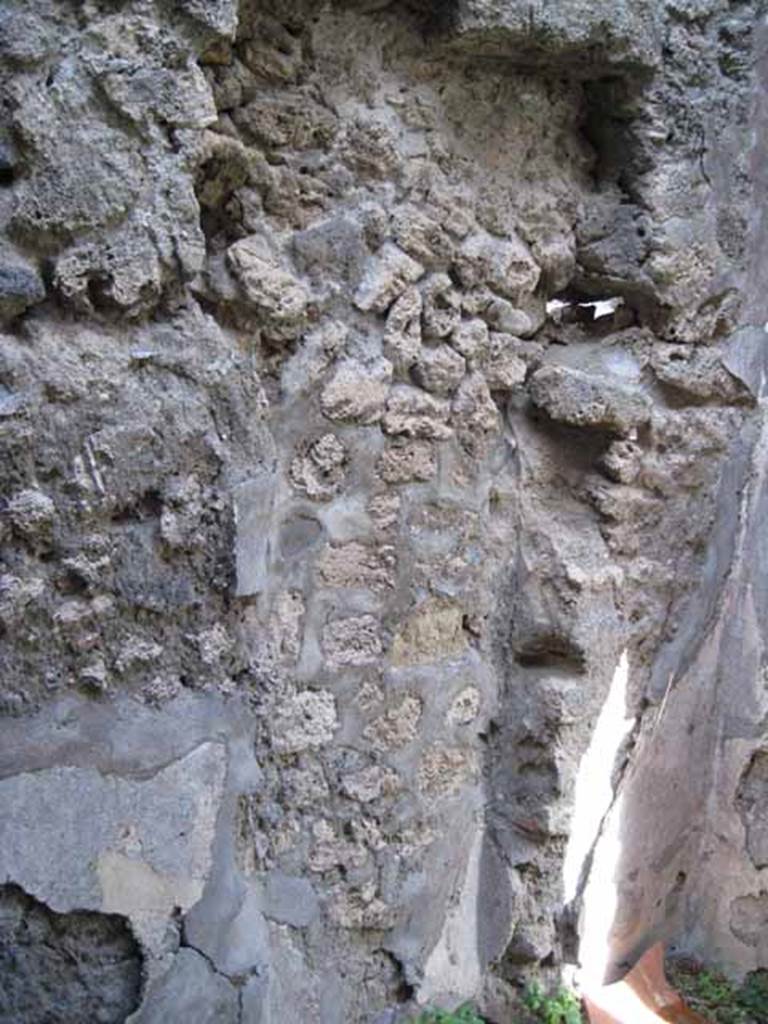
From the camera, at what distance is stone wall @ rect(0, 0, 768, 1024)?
184cm

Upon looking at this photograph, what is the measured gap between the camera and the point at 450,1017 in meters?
2.63

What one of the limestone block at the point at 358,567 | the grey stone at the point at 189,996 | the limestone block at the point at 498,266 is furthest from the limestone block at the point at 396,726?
the limestone block at the point at 498,266

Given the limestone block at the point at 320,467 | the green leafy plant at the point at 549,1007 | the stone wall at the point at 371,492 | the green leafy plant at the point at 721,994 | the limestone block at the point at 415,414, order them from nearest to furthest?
the stone wall at the point at 371,492, the limestone block at the point at 320,467, the limestone block at the point at 415,414, the green leafy plant at the point at 549,1007, the green leafy plant at the point at 721,994

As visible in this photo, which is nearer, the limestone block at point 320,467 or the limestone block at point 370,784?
the limestone block at point 320,467

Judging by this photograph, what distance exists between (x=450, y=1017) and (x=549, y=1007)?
0.27 m

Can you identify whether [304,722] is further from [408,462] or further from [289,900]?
[408,462]

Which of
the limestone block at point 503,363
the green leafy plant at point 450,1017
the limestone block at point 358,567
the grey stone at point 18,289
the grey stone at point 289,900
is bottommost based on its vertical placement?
the green leafy plant at point 450,1017

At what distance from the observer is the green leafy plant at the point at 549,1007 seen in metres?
2.74

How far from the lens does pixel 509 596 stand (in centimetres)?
268

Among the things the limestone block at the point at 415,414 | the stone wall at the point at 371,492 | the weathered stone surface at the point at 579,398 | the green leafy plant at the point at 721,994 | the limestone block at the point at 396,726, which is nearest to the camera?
the stone wall at the point at 371,492

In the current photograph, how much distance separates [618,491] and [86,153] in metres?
1.47

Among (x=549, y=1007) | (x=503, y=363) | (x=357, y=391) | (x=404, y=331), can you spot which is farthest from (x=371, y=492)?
(x=549, y=1007)

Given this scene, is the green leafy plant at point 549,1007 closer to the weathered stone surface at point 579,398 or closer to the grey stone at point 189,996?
the grey stone at point 189,996

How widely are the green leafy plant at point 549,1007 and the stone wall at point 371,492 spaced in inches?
1.8
